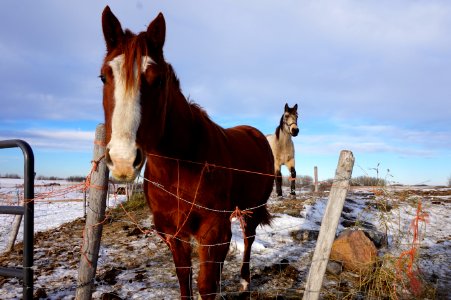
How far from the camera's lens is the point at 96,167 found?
8.10ft

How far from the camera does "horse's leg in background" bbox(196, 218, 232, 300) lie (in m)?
2.44

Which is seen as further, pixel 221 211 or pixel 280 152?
pixel 280 152

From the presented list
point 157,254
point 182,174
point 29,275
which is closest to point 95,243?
point 29,275

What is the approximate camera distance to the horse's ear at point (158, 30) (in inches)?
83.0

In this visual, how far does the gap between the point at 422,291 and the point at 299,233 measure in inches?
99.0

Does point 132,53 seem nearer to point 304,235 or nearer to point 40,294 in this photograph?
point 40,294

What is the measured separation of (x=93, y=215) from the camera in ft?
8.14

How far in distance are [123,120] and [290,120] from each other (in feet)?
33.6

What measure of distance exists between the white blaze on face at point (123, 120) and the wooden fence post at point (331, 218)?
123cm

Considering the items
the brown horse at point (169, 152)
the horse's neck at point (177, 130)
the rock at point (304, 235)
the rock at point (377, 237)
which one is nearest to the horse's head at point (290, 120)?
the rock at point (304, 235)

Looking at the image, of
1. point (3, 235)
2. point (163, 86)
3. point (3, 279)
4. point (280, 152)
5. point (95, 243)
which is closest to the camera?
point (163, 86)

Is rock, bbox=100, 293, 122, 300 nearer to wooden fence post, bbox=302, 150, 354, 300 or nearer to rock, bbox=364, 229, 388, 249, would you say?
wooden fence post, bbox=302, 150, 354, 300

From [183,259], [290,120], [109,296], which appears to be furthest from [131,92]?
[290,120]

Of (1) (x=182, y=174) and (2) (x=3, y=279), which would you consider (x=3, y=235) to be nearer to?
(2) (x=3, y=279)
